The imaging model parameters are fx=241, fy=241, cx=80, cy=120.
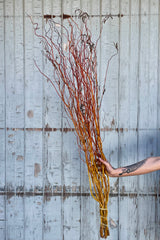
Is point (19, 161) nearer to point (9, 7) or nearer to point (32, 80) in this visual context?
point (32, 80)

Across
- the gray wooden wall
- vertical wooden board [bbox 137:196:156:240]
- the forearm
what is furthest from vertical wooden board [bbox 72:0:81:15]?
vertical wooden board [bbox 137:196:156:240]

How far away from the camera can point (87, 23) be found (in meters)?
1.96

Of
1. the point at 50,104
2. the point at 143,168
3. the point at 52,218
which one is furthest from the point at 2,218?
the point at 143,168

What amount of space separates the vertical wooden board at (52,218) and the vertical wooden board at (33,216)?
0.05 m

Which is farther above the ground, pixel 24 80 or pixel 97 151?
pixel 24 80

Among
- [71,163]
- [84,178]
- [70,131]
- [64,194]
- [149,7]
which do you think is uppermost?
[149,7]

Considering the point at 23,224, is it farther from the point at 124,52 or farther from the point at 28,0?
the point at 28,0

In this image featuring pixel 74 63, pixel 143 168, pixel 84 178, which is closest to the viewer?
pixel 143 168

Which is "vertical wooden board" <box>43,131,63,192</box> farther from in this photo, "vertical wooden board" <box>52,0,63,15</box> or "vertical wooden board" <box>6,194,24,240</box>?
"vertical wooden board" <box>52,0,63,15</box>

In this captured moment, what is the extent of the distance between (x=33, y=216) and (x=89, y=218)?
0.48 meters

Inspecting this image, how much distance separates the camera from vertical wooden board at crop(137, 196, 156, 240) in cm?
202

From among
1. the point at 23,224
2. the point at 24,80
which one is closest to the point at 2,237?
the point at 23,224

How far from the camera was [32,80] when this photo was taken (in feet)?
6.58

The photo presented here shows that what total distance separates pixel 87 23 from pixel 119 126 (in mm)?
880
